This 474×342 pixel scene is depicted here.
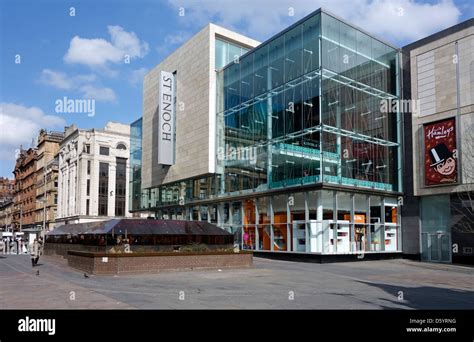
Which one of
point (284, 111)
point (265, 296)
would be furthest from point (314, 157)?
point (265, 296)

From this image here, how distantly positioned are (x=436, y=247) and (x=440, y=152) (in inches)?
273

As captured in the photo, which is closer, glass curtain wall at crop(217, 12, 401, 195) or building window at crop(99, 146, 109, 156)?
glass curtain wall at crop(217, 12, 401, 195)

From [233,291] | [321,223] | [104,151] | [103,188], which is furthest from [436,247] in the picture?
[104,151]

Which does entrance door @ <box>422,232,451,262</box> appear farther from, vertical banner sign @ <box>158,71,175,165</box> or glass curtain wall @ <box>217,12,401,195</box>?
vertical banner sign @ <box>158,71,175,165</box>

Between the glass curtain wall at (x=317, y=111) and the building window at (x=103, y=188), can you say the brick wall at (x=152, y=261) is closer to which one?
the glass curtain wall at (x=317, y=111)

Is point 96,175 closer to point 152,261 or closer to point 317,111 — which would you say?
point 317,111

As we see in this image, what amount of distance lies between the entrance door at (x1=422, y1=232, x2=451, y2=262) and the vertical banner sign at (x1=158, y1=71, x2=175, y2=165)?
2523cm

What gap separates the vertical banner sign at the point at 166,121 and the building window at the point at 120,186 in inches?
1767

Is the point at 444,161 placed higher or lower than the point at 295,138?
lower

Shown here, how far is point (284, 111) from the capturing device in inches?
1420

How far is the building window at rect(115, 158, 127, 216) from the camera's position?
89.6 metres

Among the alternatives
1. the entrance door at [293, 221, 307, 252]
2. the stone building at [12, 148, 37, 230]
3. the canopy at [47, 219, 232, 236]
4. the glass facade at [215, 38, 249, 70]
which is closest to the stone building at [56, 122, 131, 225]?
the stone building at [12, 148, 37, 230]

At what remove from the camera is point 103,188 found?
8825cm

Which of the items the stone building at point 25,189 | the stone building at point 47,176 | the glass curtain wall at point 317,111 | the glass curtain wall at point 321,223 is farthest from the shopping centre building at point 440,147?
the stone building at point 25,189
